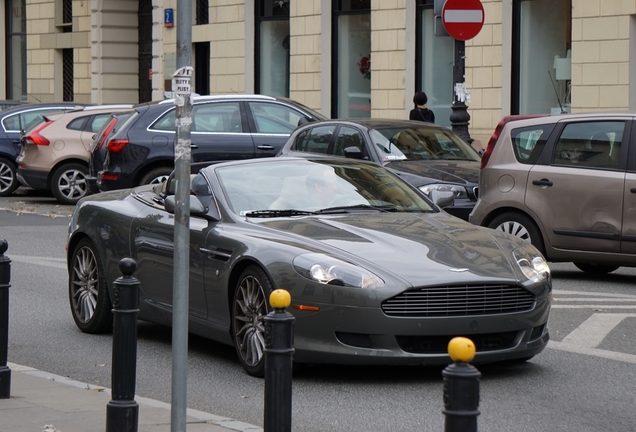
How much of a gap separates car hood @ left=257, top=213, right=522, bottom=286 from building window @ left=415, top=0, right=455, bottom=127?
16708 mm

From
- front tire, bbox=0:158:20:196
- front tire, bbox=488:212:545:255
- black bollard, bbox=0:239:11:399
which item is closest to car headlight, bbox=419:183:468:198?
front tire, bbox=488:212:545:255

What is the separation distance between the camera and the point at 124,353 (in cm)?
598

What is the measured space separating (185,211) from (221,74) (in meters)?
24.9

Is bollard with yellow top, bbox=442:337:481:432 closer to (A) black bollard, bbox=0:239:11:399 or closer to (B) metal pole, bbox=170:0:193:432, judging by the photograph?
(B) metal pole, bbox=170:0:193:432

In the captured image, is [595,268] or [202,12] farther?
[202,12]

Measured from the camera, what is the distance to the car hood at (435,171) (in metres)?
14.2

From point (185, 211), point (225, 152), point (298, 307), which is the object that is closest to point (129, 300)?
point (185, 211)

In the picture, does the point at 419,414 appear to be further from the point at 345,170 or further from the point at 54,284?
the point at 54,284

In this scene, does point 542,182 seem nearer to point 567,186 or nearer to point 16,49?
point 567,186

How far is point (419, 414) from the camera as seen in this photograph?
6.68 metres

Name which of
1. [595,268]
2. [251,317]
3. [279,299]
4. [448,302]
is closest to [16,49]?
[595,268]

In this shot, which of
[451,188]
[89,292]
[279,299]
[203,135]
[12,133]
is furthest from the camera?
[12,133]

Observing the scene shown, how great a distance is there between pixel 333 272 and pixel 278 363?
7.04 feet

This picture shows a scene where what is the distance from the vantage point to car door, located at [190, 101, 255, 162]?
59.4ft
